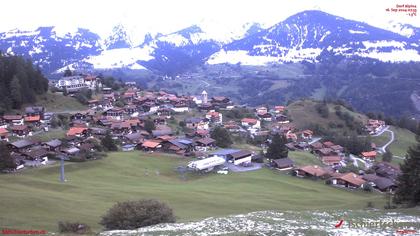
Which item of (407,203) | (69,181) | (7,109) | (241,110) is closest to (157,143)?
(69,181)

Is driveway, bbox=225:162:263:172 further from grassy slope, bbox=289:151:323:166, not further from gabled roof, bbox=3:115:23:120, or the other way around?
gabled roof, bbox=3:115:23:120

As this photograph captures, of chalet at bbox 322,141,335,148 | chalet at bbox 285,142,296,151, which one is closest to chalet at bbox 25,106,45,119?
chalet at bbox 285,142,296,151

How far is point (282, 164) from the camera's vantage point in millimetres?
79875

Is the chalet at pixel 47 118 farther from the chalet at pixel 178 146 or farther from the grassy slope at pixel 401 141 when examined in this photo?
the grassy slope at pixel 401 141

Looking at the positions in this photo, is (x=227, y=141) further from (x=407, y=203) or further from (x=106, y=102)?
(x=407, y=203)

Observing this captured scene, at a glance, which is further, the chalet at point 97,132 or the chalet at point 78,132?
the chalet at point 97,132

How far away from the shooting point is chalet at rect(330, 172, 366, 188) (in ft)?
223

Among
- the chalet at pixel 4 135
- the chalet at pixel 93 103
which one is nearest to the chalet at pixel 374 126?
the chalet at pixel 93 103

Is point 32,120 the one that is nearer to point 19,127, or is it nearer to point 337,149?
point 19,127

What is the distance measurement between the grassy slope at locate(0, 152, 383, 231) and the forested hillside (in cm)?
4453

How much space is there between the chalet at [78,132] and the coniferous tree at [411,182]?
6605cm

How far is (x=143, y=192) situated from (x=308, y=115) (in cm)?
11194

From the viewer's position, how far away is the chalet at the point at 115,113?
11961cm

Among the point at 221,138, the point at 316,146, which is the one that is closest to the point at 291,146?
the point at 316,146
